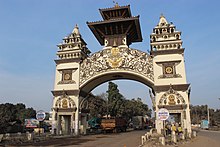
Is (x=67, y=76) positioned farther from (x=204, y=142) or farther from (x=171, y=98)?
(x=204, y=142)

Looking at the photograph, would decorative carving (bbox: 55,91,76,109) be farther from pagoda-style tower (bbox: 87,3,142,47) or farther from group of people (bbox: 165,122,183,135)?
group of people (bbox: 165,122,183,135)

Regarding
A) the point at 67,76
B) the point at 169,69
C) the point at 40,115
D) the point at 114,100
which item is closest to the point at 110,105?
the point at 114,100

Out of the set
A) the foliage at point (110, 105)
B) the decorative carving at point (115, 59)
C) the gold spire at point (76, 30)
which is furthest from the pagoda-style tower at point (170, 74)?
the foliage at point (110, 105)

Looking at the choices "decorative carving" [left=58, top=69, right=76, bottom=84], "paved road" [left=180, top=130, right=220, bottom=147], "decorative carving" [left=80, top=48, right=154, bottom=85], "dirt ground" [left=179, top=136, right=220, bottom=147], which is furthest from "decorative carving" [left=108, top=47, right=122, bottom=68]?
"dirt ground" [left=179, top=136, right=220, bottom=147]

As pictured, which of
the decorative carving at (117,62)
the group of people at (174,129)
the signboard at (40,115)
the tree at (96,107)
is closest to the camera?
the signboard at (40,115)

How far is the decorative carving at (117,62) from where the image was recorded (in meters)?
26.3

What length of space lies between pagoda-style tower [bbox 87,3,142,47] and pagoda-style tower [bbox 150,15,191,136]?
11.7 feet

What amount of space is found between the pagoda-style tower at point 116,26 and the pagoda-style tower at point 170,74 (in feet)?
11.7

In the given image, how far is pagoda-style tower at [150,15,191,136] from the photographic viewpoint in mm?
23688

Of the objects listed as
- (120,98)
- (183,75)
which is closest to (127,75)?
(183,75)

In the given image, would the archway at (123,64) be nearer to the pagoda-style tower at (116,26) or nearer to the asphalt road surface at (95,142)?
the pagoda-style tower at (116,26)

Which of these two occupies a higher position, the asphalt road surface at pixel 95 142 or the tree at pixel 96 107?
the tree at pixel 96 107

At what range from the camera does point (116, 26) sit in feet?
95.8

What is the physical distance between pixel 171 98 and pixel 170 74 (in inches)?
113
